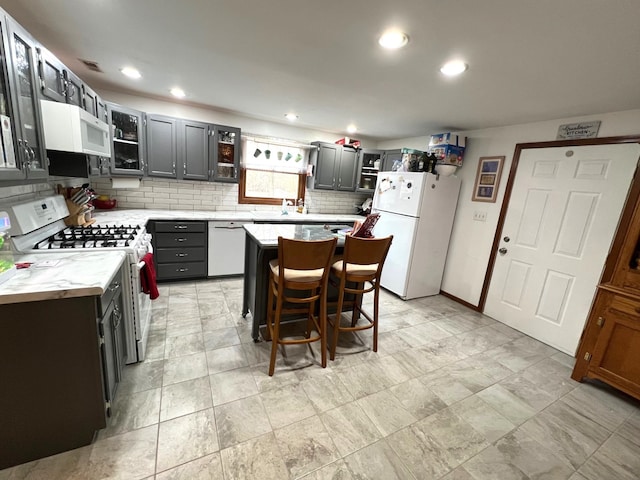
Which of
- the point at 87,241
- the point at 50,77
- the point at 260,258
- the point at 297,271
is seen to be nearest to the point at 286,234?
the point at 260,258

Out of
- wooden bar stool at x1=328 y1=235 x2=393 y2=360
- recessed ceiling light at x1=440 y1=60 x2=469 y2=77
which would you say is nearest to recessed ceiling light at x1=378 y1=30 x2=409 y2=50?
recessed ceiling light at x1=440 y1=60 x2=469 y2=77

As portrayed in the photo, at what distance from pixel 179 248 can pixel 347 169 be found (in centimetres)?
285

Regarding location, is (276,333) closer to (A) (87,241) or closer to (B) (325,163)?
(A) (87,241)

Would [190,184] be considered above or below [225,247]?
above

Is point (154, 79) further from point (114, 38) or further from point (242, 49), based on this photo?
point (242, 49)

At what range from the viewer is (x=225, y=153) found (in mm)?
3746

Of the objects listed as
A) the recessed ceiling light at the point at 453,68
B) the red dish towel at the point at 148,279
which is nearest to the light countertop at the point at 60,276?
the red dish towel at the point at 148,279

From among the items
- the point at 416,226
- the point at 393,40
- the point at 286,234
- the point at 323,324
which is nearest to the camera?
the point at 393,40

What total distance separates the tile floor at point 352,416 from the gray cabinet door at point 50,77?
6.26 ft

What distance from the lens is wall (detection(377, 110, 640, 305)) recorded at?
301 centimetres

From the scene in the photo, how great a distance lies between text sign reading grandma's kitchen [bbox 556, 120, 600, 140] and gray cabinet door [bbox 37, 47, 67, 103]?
4196mm

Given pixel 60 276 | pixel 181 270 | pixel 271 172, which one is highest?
pixel 271 172

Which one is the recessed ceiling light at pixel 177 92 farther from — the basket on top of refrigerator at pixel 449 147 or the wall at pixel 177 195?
the basket on top of refrigerator at pixel 449 147

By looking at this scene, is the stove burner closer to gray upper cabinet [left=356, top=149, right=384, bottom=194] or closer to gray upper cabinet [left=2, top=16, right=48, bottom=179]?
gray upper cabinet [left=2, top=16, right=48, bottom=179]
